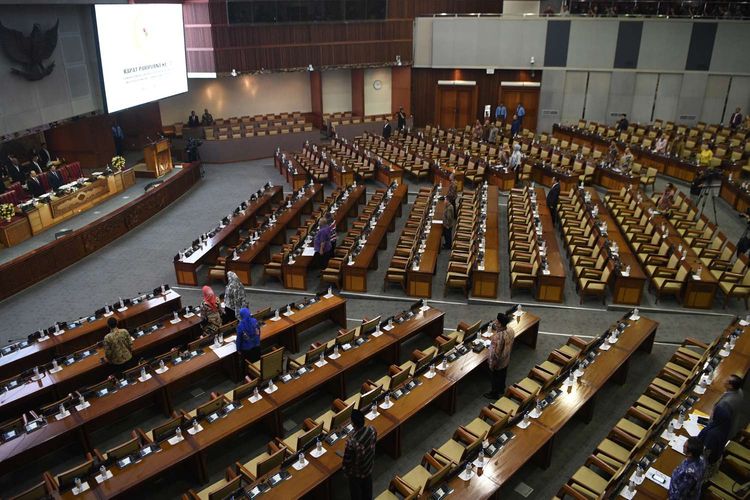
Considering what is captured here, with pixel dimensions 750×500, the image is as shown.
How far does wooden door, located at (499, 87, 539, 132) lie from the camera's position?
83.7 feet

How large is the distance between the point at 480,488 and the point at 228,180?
16.5m

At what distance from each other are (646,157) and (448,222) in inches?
409

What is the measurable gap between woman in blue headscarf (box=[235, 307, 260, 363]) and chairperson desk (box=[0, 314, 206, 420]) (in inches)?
63.0

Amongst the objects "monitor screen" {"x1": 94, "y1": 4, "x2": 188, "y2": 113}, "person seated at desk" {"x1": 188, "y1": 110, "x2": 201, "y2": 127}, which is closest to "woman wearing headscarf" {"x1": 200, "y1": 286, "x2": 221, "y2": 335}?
"monitor screen" {"x1": 94, "y1": 4, "x2": 188, "y2": 113}

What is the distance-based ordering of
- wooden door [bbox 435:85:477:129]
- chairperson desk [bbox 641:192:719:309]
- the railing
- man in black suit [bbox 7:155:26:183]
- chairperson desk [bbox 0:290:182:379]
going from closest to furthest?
1. chairperson desk [bbox 0:290:182:379]
2. chairperson desk [bbox 641:192:719:309]
3. man in black suit [bbox 7:155:26:183]
4. the railing
5. wooden door [bbox 435:85:477:129]

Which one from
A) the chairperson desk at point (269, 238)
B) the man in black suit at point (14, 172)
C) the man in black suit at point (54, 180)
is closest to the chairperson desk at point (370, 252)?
the chairperson desk at point (269, 238)

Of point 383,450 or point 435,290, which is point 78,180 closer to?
point 435,290

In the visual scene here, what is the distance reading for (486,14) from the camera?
979 inches

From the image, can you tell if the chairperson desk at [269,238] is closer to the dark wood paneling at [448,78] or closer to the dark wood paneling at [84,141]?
the dark wood paneling at [84,141]

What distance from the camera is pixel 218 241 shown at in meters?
13.2

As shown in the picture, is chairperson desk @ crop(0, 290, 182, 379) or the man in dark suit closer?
chairperson desk @ crop(0, 290, 182, 379)

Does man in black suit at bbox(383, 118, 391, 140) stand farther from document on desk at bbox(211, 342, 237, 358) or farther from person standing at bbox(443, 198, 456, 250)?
document on desk at bbox(211, 342, 237, 358)

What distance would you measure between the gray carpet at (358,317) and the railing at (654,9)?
30.8 ft

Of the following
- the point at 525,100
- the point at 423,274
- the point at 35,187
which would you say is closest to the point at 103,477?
the point at 423,274
